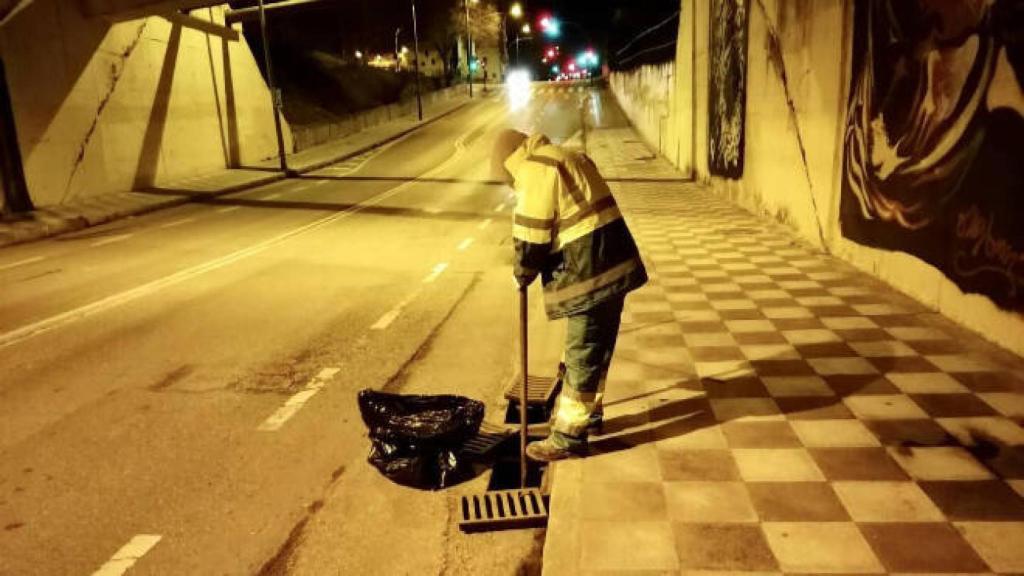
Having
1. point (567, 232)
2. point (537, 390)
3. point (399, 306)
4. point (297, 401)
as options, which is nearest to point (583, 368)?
point (567, 232)

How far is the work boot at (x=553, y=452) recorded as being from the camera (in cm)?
456

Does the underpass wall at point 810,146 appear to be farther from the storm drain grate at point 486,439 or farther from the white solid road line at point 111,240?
the white solid road line at point 111,240

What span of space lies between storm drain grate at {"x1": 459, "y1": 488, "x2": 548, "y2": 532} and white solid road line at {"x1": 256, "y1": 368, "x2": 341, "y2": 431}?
1.79 metres

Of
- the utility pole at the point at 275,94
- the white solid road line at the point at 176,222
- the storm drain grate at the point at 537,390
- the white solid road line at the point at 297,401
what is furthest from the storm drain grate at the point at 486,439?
the utility pole at the point at 275,94

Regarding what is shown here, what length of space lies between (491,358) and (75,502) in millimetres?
3470

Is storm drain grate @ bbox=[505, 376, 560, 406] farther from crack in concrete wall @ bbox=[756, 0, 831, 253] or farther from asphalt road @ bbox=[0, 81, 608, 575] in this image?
crack in concrete wall @ bbox=[756, 0, 831, 253]

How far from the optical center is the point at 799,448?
448 cm

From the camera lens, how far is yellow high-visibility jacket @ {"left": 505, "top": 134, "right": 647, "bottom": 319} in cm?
418

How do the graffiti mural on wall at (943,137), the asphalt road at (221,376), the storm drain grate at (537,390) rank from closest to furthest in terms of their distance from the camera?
the asphalt road at (221,376)
the storm drain grate at (537,390)
the graffiti mural on wall at (943,137)

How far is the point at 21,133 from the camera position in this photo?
18.7 m

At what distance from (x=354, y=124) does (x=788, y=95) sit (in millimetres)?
34386

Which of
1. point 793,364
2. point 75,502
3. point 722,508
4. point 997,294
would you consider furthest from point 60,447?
point 997,294

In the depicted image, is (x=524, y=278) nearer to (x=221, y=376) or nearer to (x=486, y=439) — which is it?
(x=486, y=439)

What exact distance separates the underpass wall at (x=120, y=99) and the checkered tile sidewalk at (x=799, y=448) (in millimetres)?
18318
